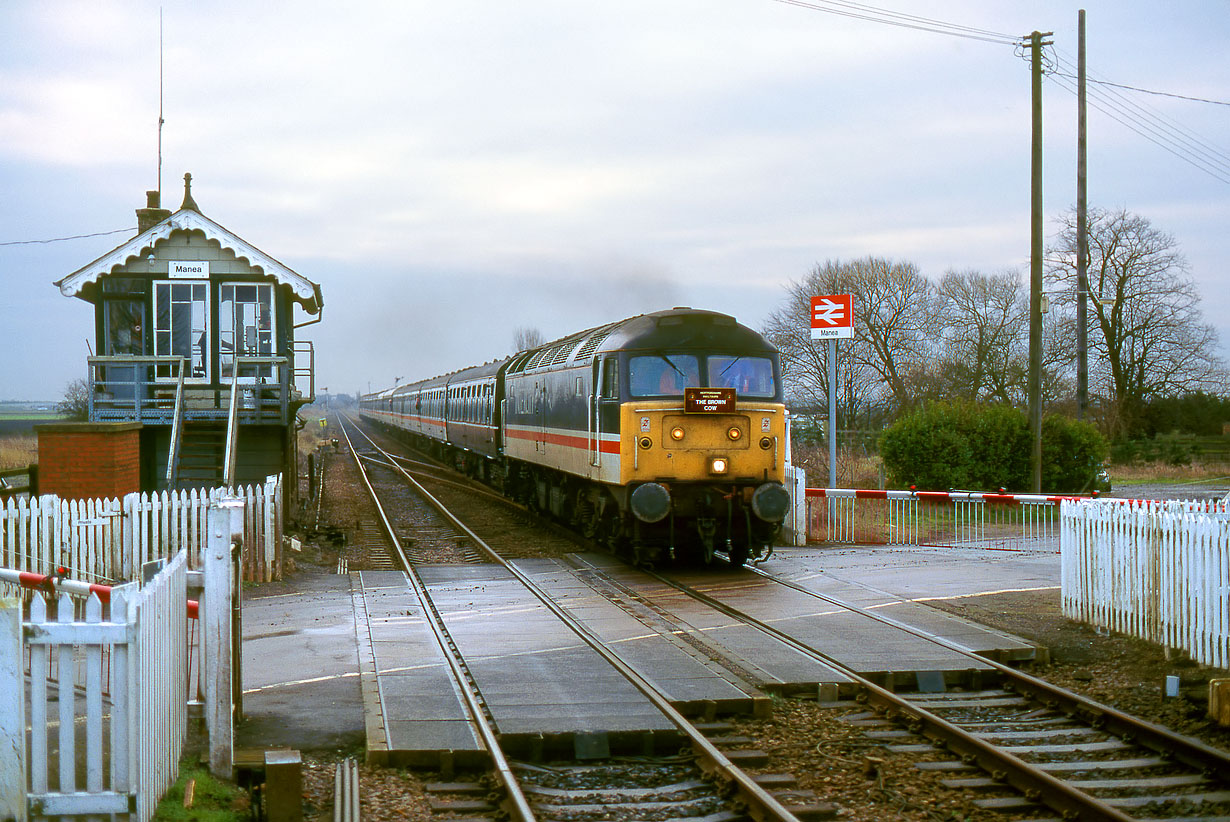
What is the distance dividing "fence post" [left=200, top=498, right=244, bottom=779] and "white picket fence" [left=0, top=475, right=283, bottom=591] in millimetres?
5448

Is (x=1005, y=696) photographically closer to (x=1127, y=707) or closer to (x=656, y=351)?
(x=1127, y=707)

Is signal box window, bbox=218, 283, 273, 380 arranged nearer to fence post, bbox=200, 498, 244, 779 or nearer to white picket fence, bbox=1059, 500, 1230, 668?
white picket fence, bbox=1059, 500, 1230, 668

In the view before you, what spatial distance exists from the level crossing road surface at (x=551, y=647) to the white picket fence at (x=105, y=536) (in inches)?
28.6

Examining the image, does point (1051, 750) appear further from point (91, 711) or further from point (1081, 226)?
point (1081, 226)

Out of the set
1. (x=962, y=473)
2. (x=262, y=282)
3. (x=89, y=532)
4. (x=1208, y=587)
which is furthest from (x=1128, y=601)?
(x=262, y=282)

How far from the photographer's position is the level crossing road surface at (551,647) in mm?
7133

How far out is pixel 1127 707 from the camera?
8.02 m

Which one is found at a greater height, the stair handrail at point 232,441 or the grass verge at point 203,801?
the stair handrail at point 232,441

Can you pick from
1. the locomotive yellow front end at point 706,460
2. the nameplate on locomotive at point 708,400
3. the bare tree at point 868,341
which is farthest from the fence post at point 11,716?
the bare tree at point 868,341

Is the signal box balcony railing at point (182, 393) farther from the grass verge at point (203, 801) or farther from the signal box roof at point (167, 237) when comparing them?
the grass verge at point (203, 801)

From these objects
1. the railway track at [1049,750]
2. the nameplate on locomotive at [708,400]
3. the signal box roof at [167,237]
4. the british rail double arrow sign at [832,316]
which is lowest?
the railway track at [1049,750]

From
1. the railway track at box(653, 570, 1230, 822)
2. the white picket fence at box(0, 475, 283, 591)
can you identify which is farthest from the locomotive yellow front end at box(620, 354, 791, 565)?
the railway track at box(653, 570, 1230, 822)

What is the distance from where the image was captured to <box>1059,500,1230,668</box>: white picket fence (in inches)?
349

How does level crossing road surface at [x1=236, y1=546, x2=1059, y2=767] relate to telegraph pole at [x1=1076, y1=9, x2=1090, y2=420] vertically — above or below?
below
